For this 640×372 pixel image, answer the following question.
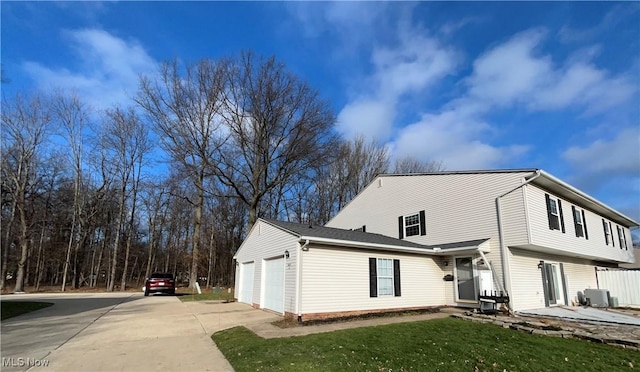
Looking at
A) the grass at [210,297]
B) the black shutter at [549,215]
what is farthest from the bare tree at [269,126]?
the black shutter at [549,215]

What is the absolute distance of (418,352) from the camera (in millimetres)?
6797

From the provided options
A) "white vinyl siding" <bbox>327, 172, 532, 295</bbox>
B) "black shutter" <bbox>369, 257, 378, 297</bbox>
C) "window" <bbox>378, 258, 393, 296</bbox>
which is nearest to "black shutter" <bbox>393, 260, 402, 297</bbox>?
"window" <bbox>378, 258, 393, 296</bbox>

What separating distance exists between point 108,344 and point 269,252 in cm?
696

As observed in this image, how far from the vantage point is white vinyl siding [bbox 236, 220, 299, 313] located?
1112cm

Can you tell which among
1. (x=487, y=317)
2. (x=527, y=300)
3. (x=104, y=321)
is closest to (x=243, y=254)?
(x=104, y=321)

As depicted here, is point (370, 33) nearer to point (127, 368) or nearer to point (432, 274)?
point (432, 274)

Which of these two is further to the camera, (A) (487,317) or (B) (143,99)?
(B) (143,99)

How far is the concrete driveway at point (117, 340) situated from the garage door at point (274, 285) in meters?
0.50

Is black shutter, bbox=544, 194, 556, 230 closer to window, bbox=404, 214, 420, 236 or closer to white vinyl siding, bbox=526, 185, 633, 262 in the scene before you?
white vinyl siding, bbox=526, 185, 633, 262

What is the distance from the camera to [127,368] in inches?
231

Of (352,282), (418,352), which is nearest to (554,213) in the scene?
(352,282)

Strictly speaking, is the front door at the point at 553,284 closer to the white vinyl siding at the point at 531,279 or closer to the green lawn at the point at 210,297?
the white vinyl siding at the point at 531,279

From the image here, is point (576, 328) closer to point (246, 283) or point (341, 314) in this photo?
point (341, 314)

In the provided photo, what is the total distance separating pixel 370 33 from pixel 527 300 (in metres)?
12.0
